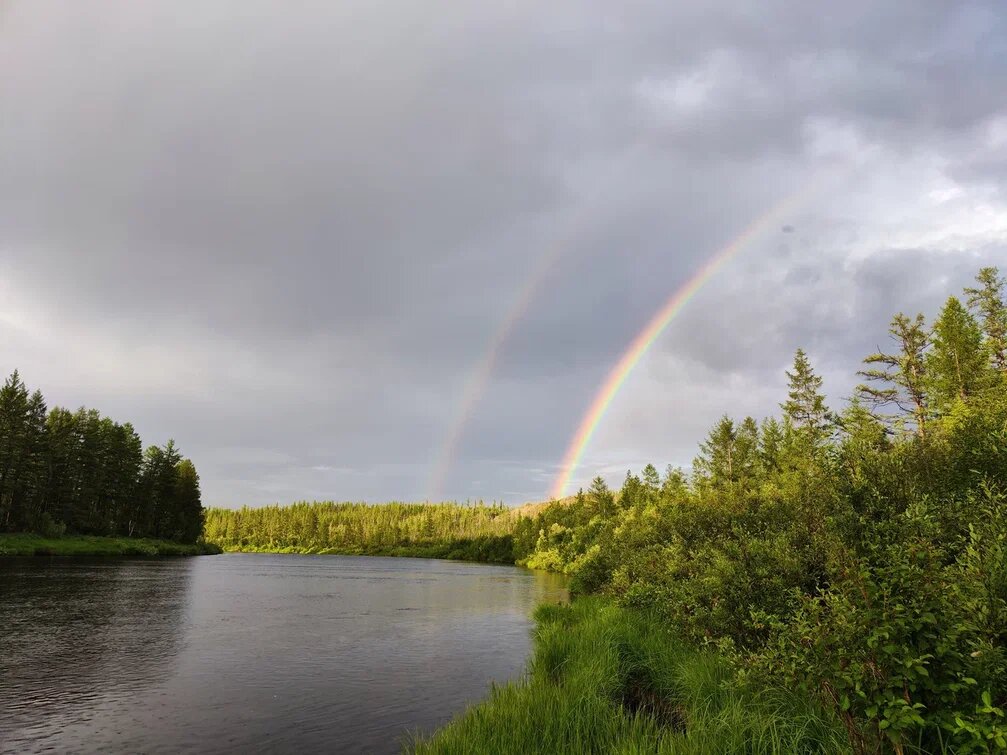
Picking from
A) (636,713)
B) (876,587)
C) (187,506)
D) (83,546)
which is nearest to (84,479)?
(83,546)

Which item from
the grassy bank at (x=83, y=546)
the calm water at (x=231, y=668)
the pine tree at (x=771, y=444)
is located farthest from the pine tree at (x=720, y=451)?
the grassy bank at (x=83, y=546)

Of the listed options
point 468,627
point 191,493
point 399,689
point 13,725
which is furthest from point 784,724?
point 191,493

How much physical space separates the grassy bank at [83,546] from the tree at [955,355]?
352ft

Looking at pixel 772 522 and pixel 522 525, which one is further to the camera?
pixel 522 525

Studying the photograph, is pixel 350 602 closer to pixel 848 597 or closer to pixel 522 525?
pixel 848 597

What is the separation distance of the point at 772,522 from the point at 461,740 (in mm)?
11552

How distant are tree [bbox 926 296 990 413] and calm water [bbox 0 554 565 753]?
44405mm

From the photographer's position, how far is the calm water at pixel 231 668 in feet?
57.0

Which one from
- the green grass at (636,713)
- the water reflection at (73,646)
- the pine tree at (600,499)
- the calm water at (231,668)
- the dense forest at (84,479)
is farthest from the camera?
the pine tree at (600,499)

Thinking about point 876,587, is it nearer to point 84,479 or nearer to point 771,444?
point 771,444

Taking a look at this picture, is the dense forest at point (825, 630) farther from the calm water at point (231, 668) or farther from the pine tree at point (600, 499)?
the pine tree at point (600, 499)

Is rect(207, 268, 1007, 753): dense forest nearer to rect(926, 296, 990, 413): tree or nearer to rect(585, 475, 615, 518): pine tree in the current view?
rect(926, 296, 990, 413): tree

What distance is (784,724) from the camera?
994 cm

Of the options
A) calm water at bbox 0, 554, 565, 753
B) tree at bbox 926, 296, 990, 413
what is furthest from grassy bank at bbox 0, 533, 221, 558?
tree at bbox 926, 296, 990, 413
